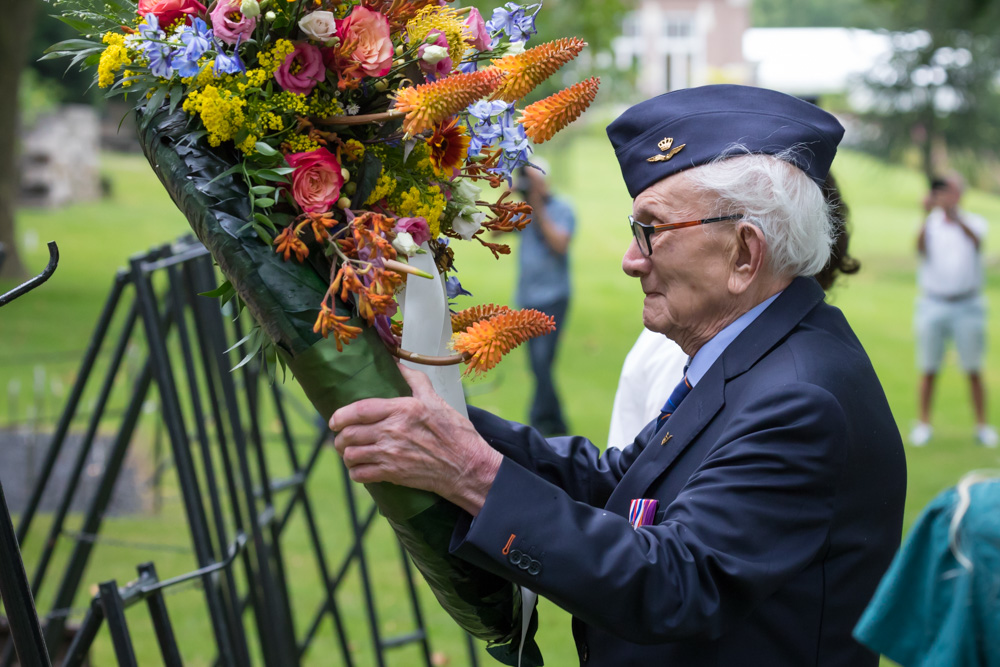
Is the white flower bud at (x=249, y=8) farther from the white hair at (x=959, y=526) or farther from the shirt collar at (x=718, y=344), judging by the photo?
the white hair at (x=959, y=526)

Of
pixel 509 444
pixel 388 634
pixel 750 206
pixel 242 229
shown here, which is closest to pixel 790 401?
pixel 750 206

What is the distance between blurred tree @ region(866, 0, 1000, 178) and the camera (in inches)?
765

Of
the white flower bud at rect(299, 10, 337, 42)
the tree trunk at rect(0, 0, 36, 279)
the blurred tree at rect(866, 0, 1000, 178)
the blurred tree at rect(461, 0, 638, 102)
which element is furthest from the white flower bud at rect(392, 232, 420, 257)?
the blurred tree at rect(866, 0, 1000, 178)

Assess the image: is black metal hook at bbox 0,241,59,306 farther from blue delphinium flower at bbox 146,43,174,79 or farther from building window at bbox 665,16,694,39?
building window at bbox 665,16,694,39

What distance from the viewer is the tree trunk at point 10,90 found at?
11.9m

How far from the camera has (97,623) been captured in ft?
7.73

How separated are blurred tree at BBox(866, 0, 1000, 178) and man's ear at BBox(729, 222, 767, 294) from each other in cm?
1888

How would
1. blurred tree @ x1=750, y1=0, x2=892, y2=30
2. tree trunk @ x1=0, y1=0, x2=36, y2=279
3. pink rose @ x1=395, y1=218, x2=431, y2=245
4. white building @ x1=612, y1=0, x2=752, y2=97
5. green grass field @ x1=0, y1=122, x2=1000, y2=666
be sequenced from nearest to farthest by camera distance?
pink rose @ x1=395, y1=218, x2=431, y2=245 < green grass field @ x1=0, y1=122, x2=1000, y2=666 < tree trunk @ x1=0, y1=0, x2=36, y2=279 < white building @ x1=612, y1=0, x2=752, y2=97 < blurred tree @ x1=750, y1=0, x2=892, y2=30

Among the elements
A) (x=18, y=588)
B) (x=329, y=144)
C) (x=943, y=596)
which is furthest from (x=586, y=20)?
(x=18, y=588)

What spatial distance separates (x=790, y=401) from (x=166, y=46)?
1111mm

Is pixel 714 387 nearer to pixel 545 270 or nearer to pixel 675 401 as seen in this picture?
pixel 675 401

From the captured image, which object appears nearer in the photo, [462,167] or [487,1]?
[462,167]

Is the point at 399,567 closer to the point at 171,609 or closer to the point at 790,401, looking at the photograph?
the point at 171,609

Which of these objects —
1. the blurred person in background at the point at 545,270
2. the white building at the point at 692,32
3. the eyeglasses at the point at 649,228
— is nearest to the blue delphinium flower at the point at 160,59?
the eyeglasses at the point at 649,228
